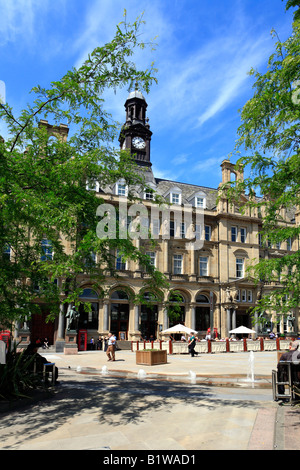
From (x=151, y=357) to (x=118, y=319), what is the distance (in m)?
22.6

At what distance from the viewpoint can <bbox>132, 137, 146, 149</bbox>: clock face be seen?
162 feet

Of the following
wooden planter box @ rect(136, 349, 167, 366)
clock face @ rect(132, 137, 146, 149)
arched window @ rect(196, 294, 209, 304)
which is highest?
clock face @ rect(132, 137, 146, 149)

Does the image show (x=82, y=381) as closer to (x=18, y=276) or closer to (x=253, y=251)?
(x=18, y=276)

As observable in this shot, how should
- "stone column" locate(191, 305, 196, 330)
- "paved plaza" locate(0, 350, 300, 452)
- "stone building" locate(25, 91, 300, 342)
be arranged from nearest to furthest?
"paved plaza" locate(0, 350, 300, 452) → "stone building" locate(25, 91, 300, 342) → "stone column" locate(191, 305, 196, 330)

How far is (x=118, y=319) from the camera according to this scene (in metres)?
41.1

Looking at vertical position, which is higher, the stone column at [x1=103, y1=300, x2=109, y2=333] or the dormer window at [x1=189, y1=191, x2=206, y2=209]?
the dormer window at [x1=189, y1=191, x2=206, y2=209]

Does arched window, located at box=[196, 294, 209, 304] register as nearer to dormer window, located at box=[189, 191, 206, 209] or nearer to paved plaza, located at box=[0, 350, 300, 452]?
dormer window, located at box=[189, 191, 206, 209]

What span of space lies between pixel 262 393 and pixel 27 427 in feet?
22.7

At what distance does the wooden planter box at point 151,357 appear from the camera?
62.3 feet

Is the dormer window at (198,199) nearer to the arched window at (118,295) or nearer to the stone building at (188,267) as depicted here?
the stone building at (188,267)

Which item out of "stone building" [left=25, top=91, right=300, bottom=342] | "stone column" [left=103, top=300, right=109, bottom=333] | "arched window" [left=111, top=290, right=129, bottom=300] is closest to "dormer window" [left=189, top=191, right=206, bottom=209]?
"stone building" [left=25, top=91, right=300, bottom=342]

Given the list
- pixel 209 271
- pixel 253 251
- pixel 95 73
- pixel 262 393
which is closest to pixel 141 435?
pixel 262 393

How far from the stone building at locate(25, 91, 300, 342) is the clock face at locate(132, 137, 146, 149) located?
116 mm
